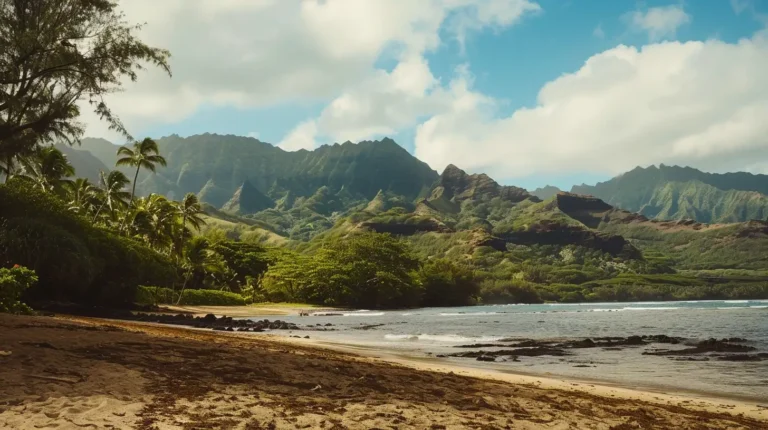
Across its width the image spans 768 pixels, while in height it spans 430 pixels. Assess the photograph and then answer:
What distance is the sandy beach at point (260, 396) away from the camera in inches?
303

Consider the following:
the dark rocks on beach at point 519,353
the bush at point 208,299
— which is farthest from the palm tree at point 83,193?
the dark rocks on beach at point 519,353

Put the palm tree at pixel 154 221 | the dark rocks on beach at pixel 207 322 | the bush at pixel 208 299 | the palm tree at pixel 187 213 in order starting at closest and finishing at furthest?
the dark rocks on beach at pixel 207 322
the palm tree at pixel 154 221
the palm tree at pixel 187 213
the bush at pixel 208 299

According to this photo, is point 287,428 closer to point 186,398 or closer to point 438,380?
point 186,398

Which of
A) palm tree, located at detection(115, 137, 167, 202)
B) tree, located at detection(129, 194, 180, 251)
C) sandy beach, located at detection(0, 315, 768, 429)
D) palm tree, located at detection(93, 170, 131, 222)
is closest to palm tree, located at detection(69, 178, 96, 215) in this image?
palm tree, located at detection(93, 170, 131, 222)

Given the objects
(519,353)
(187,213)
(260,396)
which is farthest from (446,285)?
(260,396)

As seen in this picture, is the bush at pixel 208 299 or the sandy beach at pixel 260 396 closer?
the sandy beach at pixel 260 396

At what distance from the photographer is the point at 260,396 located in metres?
9.20

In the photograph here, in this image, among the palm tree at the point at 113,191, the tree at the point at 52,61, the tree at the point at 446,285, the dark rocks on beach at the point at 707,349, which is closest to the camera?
the tree at the point at 52,61

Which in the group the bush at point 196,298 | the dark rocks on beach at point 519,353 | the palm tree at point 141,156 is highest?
the palm tree at point 141,156

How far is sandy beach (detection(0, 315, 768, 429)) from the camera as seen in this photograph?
25.3 ft

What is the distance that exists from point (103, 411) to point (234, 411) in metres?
1.77

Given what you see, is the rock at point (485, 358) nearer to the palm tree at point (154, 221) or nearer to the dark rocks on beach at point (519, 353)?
the dark rocks on beach at point (519, 353)

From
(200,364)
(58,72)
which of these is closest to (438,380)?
(200,364)

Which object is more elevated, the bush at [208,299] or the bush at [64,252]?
the bush at [64,252]
